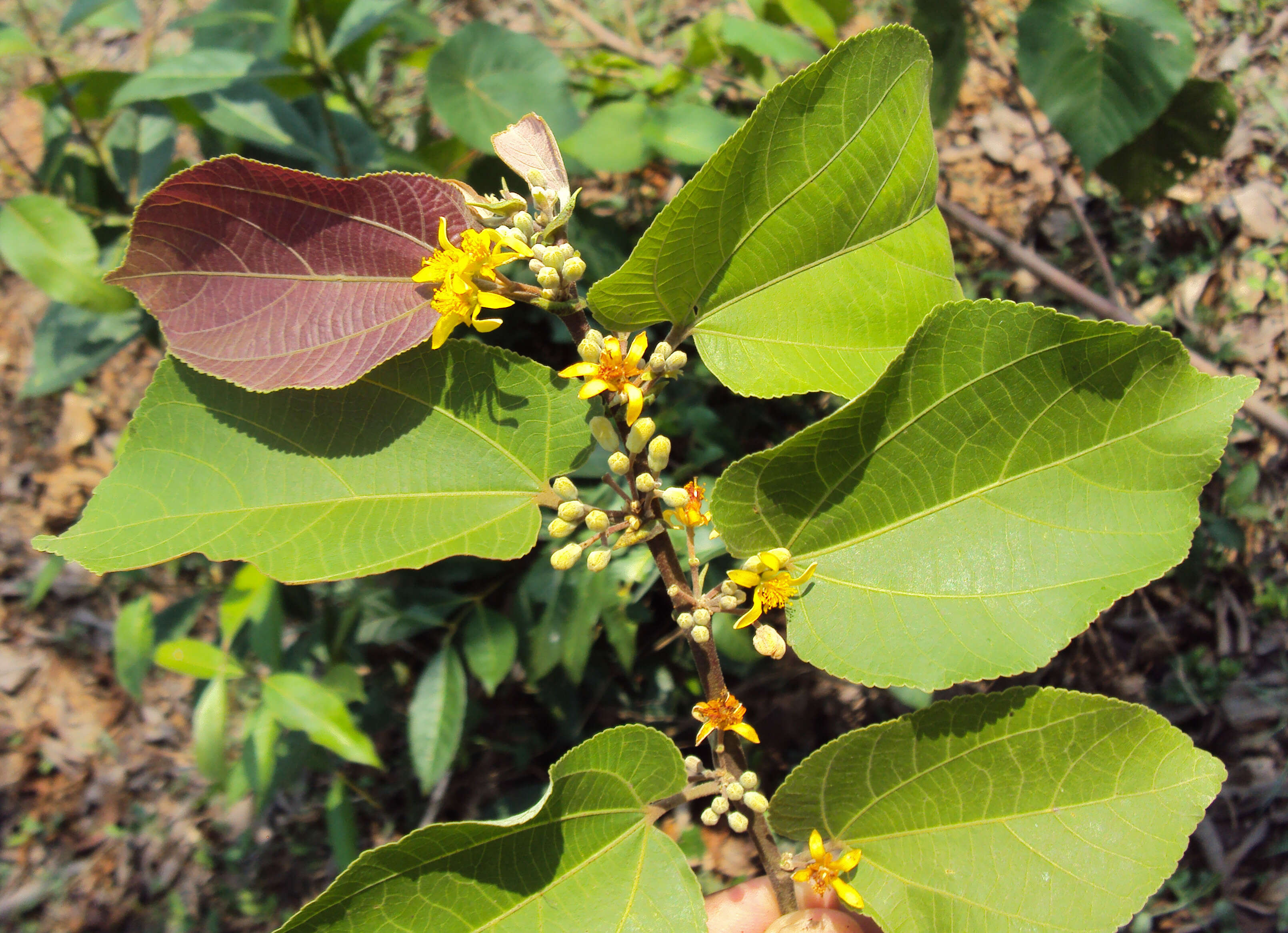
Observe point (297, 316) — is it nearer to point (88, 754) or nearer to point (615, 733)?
point (615, 733)

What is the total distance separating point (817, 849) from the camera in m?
1.32

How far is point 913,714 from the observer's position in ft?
4.25

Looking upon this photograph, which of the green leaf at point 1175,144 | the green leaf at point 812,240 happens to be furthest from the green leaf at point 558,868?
the green leaf at point 1175,144

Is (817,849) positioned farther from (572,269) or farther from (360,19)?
(360,19)

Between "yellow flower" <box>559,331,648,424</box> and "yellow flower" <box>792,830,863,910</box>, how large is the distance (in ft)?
2.57

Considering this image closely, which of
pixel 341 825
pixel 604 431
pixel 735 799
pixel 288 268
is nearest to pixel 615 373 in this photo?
pixel 604 431

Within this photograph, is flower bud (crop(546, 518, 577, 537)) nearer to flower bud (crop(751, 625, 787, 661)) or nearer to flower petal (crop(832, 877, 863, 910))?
flower bud (crop(751, 625, 787, 661))

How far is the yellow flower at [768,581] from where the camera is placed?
1.20 metres

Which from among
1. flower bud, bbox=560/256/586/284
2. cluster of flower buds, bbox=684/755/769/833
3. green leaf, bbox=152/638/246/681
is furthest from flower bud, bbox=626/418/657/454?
green leaf, bbox=152/638/246/681

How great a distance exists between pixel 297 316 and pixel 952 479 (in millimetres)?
1014

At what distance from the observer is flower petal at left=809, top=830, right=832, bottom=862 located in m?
1.32

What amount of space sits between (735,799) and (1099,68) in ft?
8.25

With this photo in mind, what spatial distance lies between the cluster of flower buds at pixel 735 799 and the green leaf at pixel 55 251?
2.01 metres

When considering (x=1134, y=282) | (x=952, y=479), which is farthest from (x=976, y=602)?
(x=1134, y=282)
